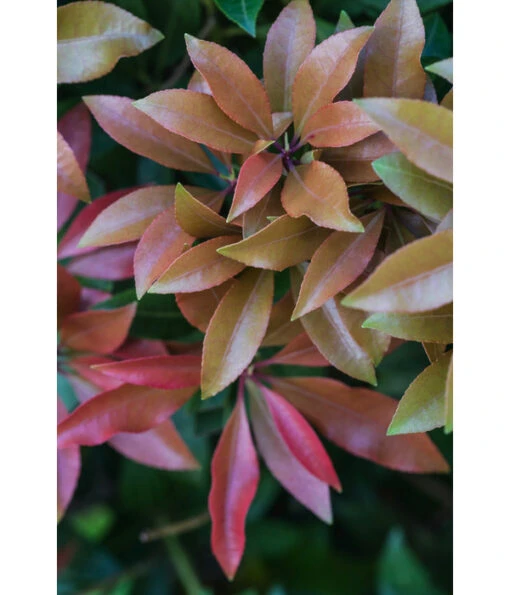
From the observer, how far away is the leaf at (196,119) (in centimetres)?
48

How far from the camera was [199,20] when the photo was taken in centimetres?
67

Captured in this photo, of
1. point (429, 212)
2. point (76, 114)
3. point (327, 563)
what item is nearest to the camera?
point (429, 212)

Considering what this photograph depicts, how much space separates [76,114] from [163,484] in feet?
1.83

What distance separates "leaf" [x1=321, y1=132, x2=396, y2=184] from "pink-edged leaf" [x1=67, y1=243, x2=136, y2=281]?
0.24m

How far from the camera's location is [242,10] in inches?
20.7

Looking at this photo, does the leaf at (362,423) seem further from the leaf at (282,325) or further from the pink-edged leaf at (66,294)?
the pink-edged leaf at (66,294)

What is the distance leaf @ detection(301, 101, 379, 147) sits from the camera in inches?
17.6

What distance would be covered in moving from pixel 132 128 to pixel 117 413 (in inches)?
9.8

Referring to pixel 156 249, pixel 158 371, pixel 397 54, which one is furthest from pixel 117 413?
pixel 397 54

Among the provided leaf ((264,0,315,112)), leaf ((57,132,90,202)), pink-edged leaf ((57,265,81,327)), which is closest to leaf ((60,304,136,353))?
pink-edged leaf ((57,265,81,327))

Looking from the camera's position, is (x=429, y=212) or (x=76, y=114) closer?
(x=429, y=212)

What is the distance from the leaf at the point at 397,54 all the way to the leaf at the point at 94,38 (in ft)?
0.62

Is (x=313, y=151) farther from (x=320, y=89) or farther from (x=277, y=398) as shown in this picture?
(x=277, y=398)

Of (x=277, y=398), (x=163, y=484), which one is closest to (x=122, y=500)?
(x=163, y=484)
